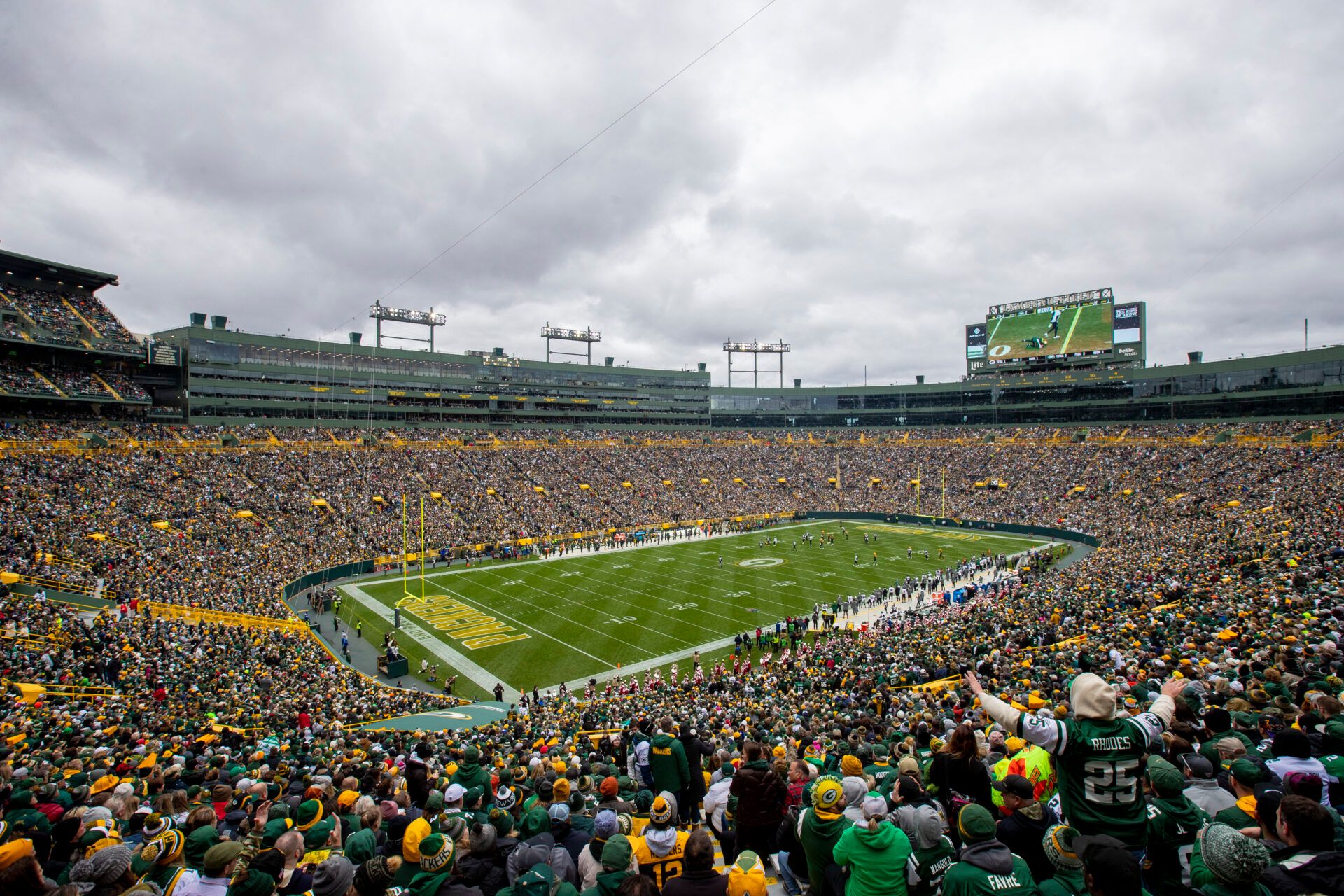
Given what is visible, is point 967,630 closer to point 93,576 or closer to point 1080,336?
point 93,576

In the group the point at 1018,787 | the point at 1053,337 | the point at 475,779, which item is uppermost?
the point at 1053,337

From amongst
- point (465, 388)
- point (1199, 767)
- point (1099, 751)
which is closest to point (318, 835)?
point (1099, 751)

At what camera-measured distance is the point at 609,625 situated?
27844mm

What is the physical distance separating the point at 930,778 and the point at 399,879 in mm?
4108

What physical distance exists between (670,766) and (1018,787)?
325 cm

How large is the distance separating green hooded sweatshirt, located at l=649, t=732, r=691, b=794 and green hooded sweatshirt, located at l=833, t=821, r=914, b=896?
265cm


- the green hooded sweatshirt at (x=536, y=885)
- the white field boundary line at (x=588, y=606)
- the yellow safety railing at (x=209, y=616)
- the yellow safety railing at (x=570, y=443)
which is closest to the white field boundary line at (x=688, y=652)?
the white field boundary line at (x=588, y=606)

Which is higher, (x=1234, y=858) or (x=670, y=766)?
(x=1234, y=858)

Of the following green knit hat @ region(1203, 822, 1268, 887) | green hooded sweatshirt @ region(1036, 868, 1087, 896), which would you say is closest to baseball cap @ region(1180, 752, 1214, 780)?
green hooded sweatshirt @ region(1036, 868, 1087, 896)

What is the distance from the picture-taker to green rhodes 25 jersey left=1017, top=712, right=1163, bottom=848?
3.62 metres

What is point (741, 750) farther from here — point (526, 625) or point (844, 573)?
point (844, 573)

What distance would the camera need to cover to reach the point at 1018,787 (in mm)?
3887

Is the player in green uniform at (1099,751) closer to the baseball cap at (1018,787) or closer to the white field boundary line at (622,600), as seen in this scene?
the baseball cap at (1018,787)

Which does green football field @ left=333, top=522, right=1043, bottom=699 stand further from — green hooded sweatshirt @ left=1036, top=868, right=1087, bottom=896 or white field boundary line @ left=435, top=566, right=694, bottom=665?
green hooded sweatshirt @ left=1036, top=868, right=1087, bottom=896
